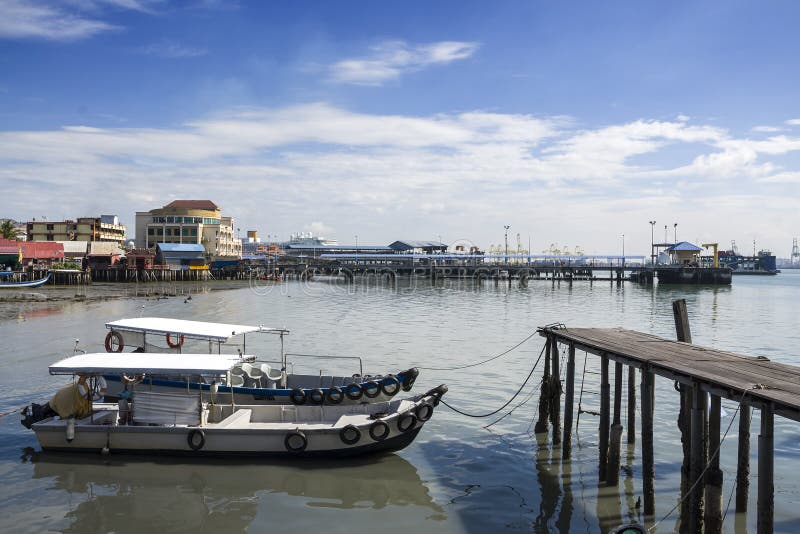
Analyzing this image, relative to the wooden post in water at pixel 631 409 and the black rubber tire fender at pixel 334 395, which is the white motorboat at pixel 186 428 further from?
the wooden post in water at pixel 631 409

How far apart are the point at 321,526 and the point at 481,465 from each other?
17.5 ft

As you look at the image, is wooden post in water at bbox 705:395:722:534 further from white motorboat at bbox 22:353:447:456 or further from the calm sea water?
white motorboat at bbox 22:353:447:456

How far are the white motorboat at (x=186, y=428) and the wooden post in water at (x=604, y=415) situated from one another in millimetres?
4819

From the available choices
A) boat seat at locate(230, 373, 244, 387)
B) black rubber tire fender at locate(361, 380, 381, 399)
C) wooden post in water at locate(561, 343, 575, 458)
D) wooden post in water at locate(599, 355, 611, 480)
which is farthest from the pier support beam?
boat seat at locate(230, 373, 244, 387)

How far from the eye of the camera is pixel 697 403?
445 inches

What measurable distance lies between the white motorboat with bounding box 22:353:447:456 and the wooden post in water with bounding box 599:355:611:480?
15.8 feet

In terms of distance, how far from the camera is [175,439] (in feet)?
56.2

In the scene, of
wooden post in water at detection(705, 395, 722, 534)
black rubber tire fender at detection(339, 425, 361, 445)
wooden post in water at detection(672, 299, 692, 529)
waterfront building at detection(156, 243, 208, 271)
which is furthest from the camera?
waterfront building at detection(156, 243, 208, 271)

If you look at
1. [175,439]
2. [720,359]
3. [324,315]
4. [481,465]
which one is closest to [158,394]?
[175,439]

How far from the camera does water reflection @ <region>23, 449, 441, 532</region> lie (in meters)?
14.0

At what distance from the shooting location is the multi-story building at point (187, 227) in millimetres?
136500

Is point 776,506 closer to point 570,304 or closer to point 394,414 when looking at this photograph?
point 394,414

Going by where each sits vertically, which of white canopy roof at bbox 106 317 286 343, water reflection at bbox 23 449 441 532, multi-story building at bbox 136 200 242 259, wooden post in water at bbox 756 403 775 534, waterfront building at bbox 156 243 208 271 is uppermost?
multi-story building at bbox 136 200 242 259

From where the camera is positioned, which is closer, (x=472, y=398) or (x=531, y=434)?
(x=531, y=434)
